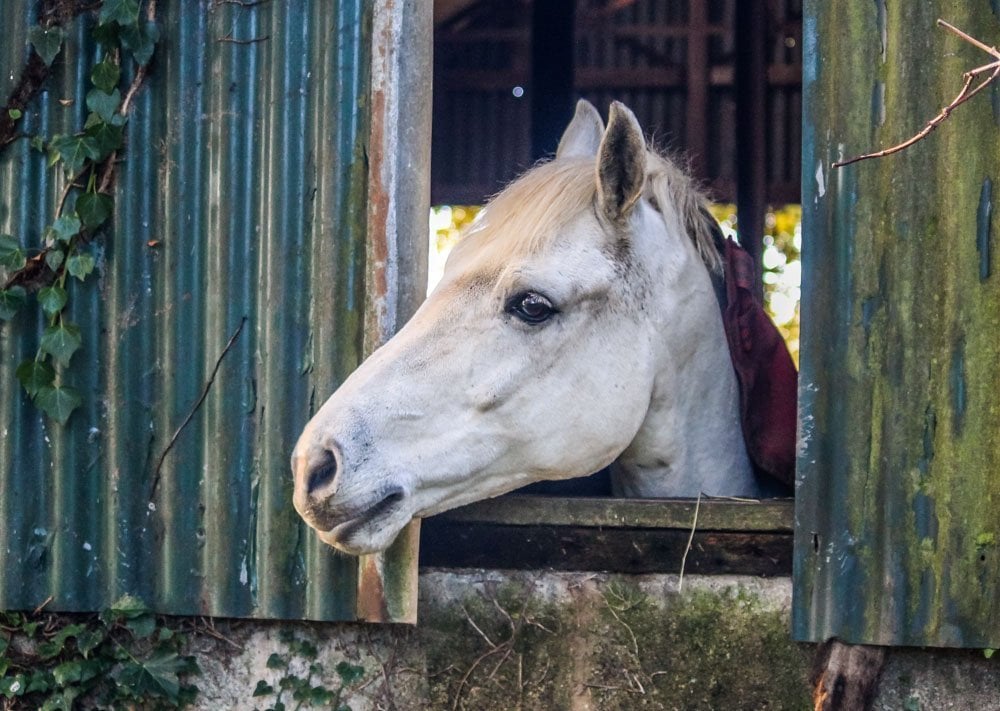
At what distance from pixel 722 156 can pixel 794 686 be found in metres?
4.80

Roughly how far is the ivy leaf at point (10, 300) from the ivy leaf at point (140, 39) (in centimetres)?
71

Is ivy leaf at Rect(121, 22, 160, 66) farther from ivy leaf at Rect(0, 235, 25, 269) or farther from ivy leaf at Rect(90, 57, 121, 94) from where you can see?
ivy leaf at Rect(0, 235, 25, 269)

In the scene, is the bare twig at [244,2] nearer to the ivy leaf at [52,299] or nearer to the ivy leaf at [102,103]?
the ivy leaf at [102,103]

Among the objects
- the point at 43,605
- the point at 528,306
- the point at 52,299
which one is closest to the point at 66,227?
the point at 52,299

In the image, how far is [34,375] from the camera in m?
3.36

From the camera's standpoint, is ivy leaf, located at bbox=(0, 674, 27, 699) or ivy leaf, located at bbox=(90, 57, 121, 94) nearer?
ivy leaf, located at bbox=(0, 674, 27, 699)

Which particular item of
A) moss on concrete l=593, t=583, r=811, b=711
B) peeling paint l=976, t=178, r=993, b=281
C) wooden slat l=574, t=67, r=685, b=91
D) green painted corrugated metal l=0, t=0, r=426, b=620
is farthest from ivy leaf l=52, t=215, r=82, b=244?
wooden slat l=574, t=67, r=685, b=91

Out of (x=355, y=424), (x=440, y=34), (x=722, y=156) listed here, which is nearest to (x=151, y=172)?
(x=355, y=424)

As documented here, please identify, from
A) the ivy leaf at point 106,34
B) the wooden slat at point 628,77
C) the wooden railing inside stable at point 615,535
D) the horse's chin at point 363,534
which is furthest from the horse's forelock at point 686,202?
the wooden slat at point 628,77

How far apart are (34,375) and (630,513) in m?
1.64

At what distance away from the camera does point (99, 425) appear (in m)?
3.40

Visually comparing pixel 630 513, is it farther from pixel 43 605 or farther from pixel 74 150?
pixel 74 150

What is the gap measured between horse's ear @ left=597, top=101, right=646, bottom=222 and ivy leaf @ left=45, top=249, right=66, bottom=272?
148cm

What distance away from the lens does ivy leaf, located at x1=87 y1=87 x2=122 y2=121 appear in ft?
11.2
